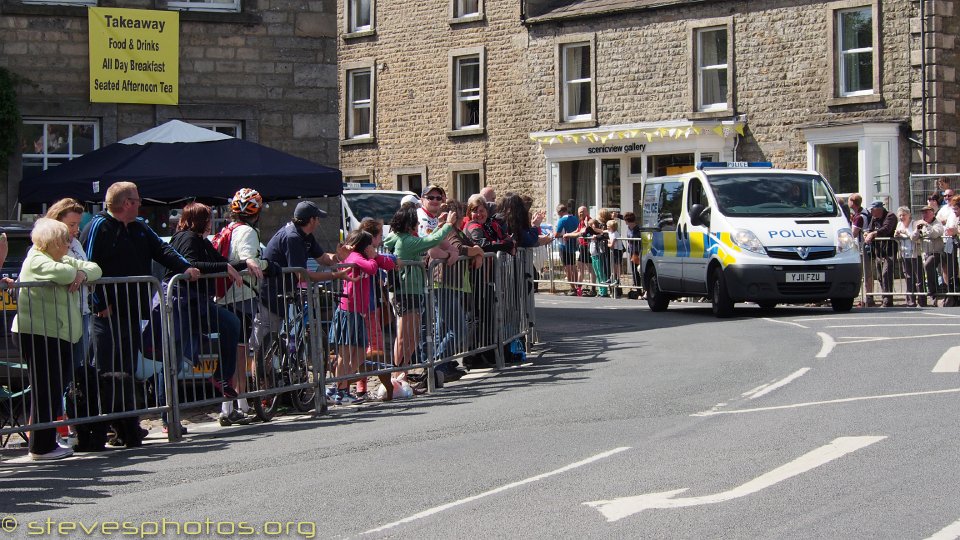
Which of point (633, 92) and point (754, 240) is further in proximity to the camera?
point (633, 92)

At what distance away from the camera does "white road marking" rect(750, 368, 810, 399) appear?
40.5 ft

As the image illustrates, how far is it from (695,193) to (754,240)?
6.16 feet

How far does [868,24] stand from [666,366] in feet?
70.4

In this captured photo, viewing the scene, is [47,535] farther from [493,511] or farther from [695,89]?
[695,89]

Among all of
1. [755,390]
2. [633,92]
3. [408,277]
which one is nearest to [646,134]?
[633,92]

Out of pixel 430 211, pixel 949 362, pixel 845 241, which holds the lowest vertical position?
pixel 949 362

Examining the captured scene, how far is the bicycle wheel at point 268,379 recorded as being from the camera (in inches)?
470

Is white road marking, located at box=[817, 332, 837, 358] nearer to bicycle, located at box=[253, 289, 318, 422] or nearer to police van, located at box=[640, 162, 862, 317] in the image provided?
police van, located at box=[640, 162, 862, 317]

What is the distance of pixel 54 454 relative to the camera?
1035 cm

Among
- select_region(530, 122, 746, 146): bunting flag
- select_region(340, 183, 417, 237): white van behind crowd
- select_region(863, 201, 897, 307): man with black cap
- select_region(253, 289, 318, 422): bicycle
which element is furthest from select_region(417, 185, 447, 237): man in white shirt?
select_region(530, 122, 746, 146): bunting flag

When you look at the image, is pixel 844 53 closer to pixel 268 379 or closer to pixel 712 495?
pixel 268 379

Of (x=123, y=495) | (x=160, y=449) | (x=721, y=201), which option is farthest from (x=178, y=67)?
(x=123, y=495)

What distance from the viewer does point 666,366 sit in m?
14.8

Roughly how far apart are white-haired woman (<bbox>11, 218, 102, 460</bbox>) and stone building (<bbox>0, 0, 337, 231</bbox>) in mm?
11058
